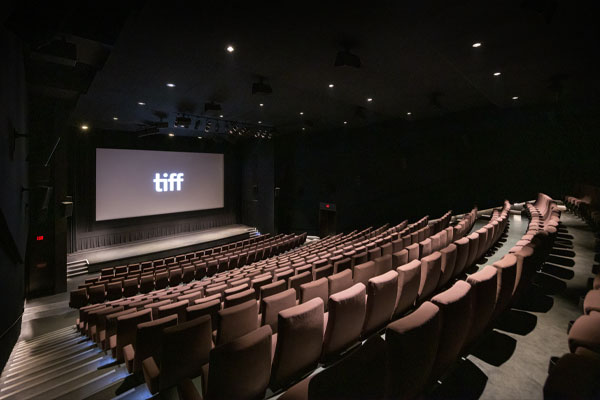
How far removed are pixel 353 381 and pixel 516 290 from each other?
205 centimetres

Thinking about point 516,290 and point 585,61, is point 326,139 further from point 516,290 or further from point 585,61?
point 516,290

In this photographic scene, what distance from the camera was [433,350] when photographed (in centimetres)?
138

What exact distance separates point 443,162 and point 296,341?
9553mm

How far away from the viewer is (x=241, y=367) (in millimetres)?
1422

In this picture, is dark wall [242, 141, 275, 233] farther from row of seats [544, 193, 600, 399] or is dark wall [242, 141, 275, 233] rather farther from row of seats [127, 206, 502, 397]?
row of seats [544, 193, 600, 399]

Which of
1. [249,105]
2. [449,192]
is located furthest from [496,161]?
[249,105]

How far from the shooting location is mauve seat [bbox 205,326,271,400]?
136 cm

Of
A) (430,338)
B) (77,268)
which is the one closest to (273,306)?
(430,338)

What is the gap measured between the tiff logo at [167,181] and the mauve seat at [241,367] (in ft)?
46.8

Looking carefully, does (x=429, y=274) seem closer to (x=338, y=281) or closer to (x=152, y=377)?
(x=338, y=281)

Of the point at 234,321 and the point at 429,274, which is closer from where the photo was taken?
the point at 234,321

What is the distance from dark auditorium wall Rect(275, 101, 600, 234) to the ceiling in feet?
2.91

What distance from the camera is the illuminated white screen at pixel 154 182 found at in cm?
1268

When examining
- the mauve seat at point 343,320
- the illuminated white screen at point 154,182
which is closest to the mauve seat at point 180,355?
the mauve seat at point 343,320
